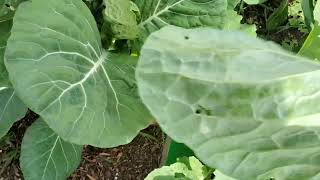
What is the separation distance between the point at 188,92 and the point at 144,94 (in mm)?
81

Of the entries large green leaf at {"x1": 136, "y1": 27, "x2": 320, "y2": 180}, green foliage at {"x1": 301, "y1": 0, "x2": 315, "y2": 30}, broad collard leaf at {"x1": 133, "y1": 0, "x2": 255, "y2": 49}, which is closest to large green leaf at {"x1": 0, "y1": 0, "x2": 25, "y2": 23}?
broad collard leaf at {"x1": 133, "y1": 0, "x2": 255, "y2": 49}

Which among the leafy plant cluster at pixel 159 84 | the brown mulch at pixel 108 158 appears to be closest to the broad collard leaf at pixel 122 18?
the leafy plant cluster at pixel 159 84

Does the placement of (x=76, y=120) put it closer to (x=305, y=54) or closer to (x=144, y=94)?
(x=144, y=94)

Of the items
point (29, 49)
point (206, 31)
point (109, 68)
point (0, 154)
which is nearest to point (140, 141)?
point (0, 154)

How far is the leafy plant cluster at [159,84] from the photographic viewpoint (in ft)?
4.19

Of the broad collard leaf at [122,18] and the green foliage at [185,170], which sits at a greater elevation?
the broad collard leaf at [122,18]

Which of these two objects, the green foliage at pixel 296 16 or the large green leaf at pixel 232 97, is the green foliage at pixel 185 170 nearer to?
the large green leaf at pixel 232 97

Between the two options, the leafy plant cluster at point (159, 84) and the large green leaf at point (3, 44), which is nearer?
the leafy plant cluster at point (159, 84)

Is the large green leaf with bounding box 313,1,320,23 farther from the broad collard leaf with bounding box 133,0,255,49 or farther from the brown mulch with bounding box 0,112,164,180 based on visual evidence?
the brown mulch with bounding box 0,112,164,180

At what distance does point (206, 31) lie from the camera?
1.39 meters

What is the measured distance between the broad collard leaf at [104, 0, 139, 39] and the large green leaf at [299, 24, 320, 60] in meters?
0.52

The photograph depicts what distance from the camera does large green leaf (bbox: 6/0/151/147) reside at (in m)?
1.70

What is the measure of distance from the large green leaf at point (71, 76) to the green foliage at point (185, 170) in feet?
1.00

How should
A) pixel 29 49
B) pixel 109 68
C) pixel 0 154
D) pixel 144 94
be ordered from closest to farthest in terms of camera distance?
pixel 144 94
pixel 29 49
pixel 109 68
pixel 0 154
